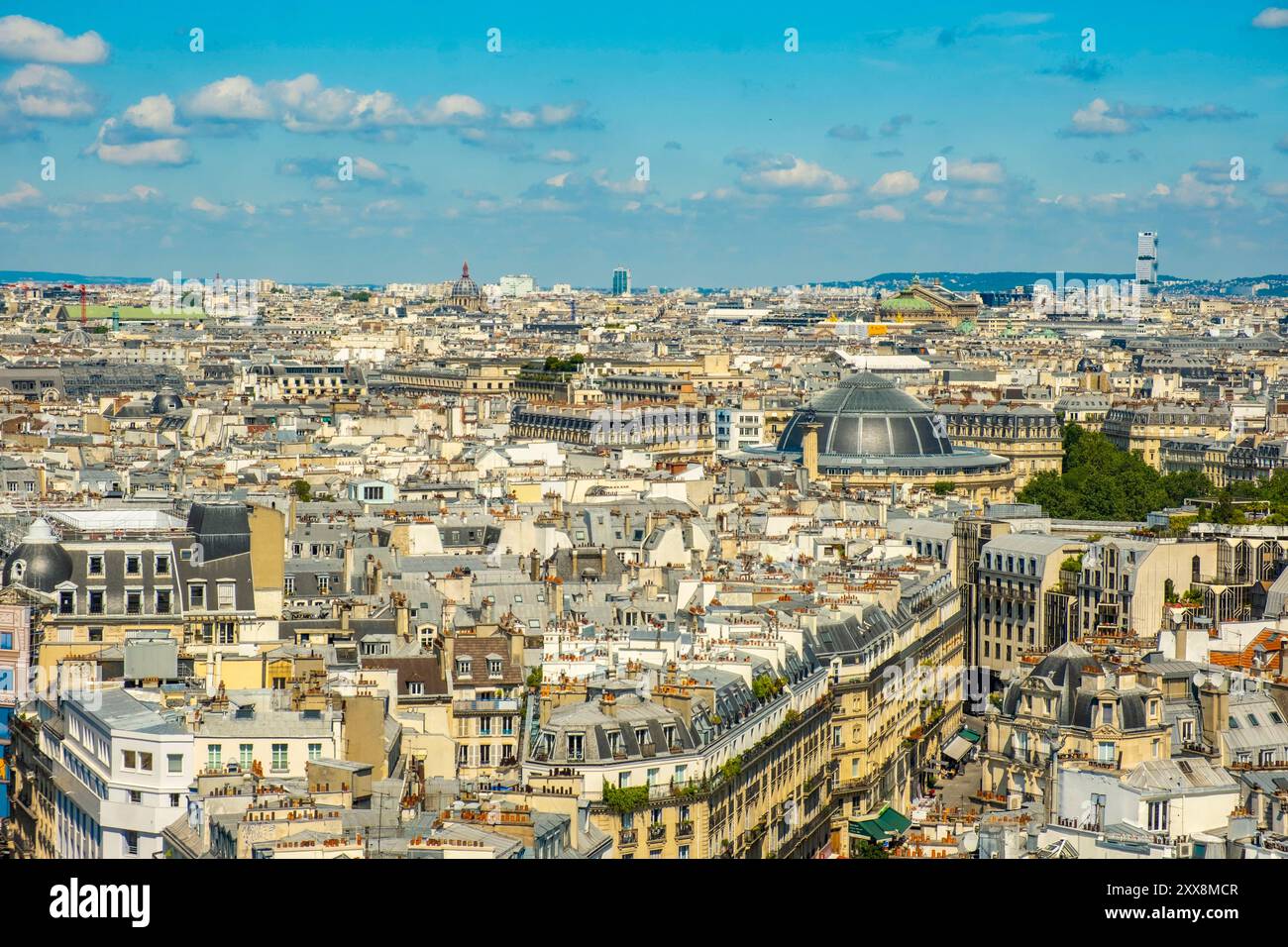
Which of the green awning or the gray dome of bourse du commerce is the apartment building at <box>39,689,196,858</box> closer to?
the green awning

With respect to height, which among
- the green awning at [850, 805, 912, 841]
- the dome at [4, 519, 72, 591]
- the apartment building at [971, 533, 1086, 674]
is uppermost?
the dome at [4, 519, 72, 591]

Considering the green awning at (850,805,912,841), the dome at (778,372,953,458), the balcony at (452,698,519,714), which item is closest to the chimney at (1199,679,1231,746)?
Result: the green awning at (850,805,912,841)

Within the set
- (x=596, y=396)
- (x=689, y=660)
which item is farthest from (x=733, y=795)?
(x=596, y=396)

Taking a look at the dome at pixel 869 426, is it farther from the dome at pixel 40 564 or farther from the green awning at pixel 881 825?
the dome at pixel 40 564

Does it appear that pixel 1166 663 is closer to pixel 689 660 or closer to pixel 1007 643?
pixel 689 660

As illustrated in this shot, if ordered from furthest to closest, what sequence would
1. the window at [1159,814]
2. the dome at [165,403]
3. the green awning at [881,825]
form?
the dome at [165,403]
the green awning at [881,825]
the window at [1159,814]

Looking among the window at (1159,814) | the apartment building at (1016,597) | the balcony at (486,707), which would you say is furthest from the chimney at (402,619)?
the apartment building at (1016,597)
